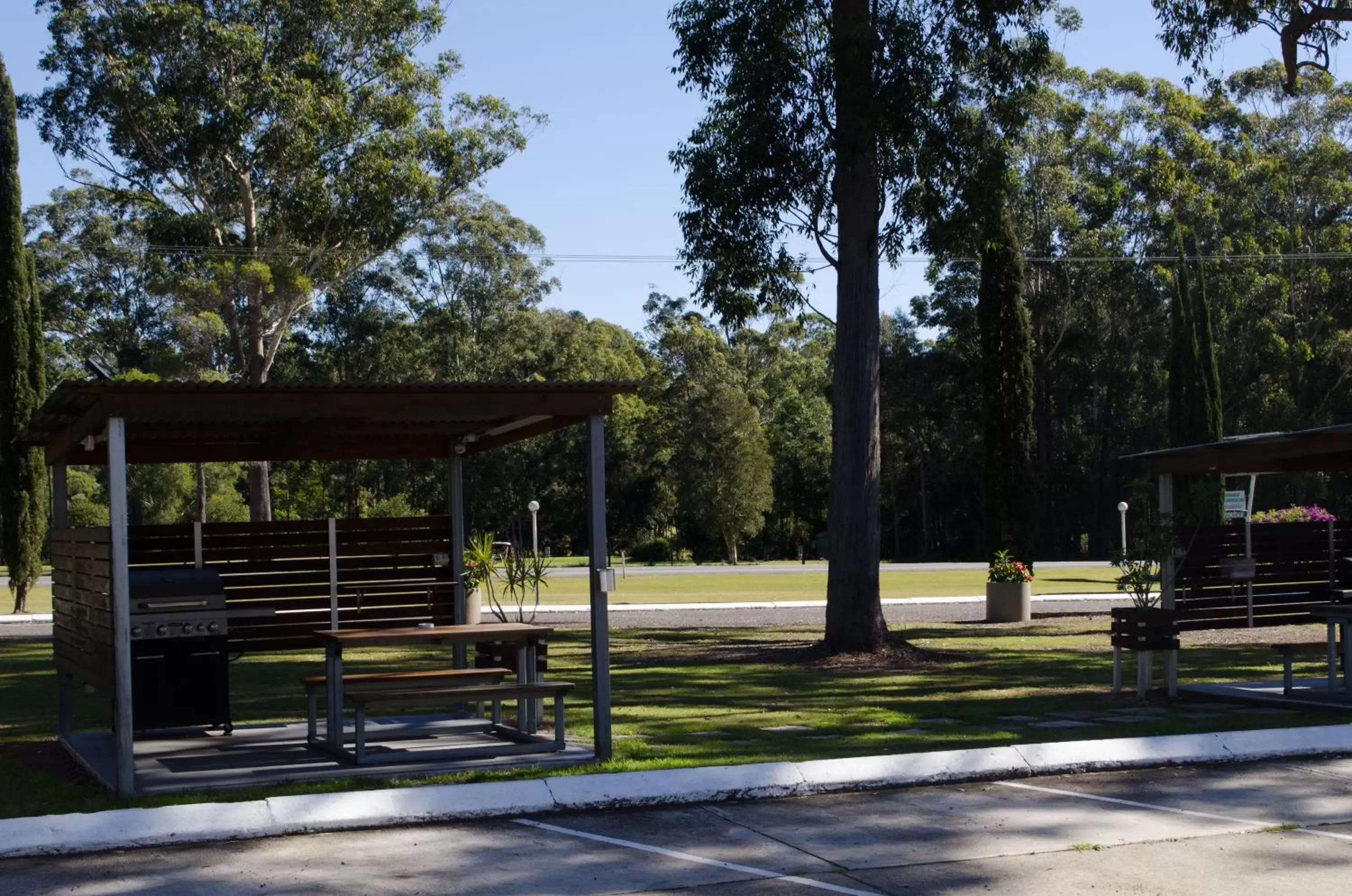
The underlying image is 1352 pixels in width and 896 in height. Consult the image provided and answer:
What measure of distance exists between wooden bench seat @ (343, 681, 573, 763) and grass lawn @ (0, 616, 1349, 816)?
1.69ft

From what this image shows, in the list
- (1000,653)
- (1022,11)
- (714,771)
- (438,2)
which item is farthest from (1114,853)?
(438,2)

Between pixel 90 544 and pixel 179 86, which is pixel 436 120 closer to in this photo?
pixel 179 86

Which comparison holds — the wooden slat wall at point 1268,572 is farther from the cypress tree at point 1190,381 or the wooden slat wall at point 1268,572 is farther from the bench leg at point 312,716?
the cypress tree at point 1190,381

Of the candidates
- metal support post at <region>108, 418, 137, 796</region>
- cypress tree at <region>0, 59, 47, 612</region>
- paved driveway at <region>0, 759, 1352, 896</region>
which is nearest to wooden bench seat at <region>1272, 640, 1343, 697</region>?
paved driveway at <region>0, 759, 1352, 896</region>

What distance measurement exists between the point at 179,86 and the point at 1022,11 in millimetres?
22093

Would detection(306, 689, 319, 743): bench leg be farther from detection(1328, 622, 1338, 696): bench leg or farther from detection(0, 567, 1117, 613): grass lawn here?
detection(0, 567, 1117, 613): grass lawn

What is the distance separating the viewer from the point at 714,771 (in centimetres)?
862

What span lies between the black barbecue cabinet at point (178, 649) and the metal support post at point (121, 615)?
41.4 inches

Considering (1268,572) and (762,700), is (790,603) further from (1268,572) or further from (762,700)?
(762,700)

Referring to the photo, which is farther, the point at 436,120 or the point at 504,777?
the point at 436,120

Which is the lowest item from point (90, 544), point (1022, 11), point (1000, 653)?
point (1000, 653)

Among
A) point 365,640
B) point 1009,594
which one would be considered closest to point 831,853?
point 365,640

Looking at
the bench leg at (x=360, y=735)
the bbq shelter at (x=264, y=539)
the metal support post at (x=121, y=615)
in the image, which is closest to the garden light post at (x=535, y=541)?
the bbq shelter at (x=264, y=539)

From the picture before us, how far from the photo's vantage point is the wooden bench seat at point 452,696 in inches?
359
